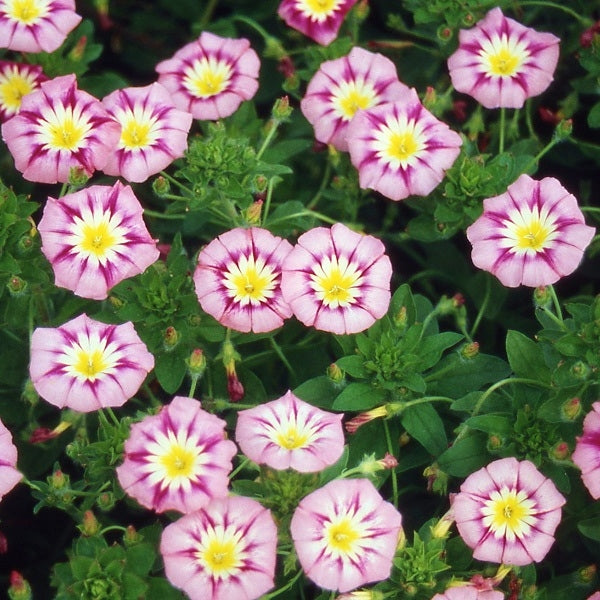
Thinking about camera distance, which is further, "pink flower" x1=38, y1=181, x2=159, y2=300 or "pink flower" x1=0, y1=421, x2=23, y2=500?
"pink flower" x1=38, y1=181, x2=159, y2=300

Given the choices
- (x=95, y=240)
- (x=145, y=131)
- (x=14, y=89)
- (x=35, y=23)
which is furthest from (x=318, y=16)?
(x=95, y=240)

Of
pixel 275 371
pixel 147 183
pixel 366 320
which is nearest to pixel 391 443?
pixel 366 320

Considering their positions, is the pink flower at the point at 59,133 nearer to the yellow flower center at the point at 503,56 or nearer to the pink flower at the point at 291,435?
the pink flower at the point at 291,435

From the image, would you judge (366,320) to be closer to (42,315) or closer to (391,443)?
(391,443)

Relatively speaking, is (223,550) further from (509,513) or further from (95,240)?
(95,240)

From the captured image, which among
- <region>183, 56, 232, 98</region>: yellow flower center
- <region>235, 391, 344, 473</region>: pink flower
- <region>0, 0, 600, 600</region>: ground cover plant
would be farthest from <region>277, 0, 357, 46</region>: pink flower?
<region>235, 391, 344, 473</region>: pink flower

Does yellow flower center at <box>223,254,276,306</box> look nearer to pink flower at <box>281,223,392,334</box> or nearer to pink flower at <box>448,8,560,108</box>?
pink flower at <box>281,223,392,334</box>
